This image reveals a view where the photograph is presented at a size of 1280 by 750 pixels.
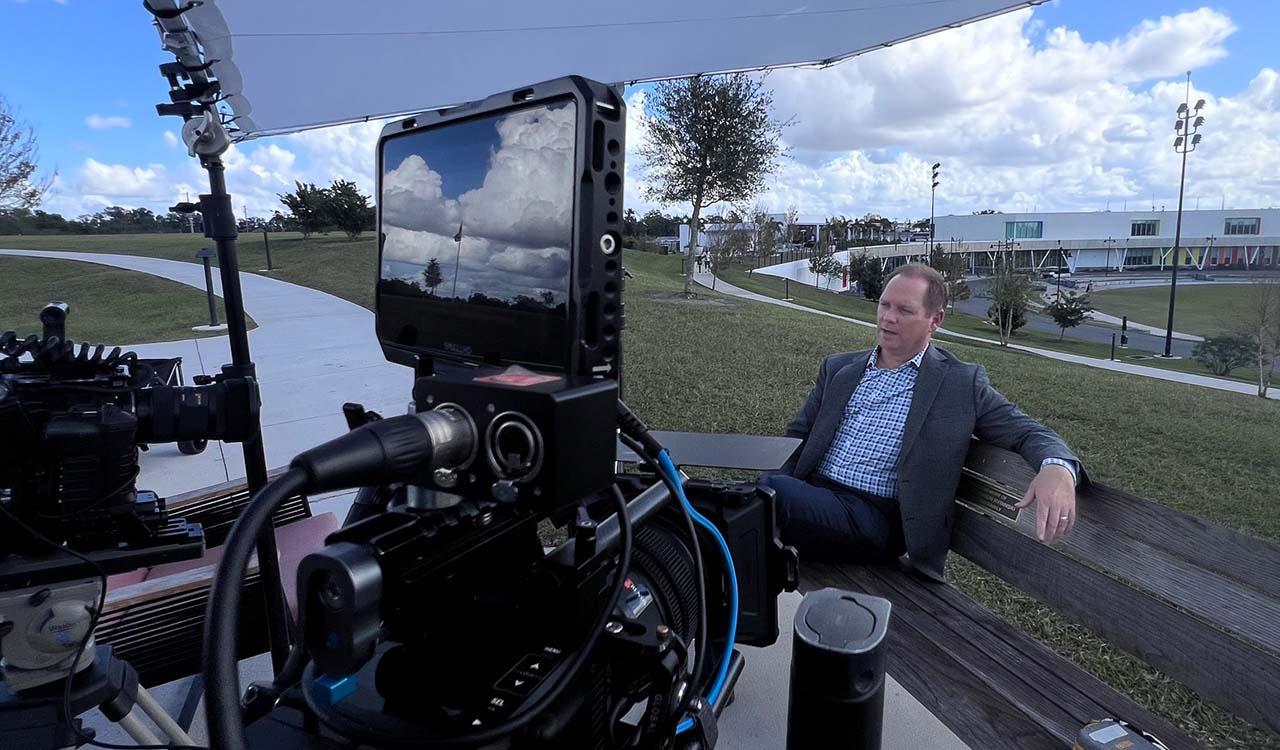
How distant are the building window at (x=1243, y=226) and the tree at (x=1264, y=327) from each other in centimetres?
6674

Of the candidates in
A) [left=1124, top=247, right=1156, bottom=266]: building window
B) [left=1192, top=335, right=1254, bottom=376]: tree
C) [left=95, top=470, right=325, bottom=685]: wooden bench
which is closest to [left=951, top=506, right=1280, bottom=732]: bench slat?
[left=95, top=470, right=325, bottom=685]: wooden bench

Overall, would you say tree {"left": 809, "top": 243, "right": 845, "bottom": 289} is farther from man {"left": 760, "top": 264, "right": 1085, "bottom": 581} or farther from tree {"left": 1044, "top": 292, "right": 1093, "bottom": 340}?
man {"left": 760, "top": 264, "right": 1085, "bottom": 581}

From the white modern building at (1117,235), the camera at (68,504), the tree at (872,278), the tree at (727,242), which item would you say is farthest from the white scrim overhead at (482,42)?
the white modern building at (1117,235)

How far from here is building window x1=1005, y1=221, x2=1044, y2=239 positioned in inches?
3017

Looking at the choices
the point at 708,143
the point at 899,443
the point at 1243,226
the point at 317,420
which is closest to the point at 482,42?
the point at 317,420

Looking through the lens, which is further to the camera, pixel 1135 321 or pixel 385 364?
pixel 1135 321

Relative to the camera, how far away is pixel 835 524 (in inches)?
102

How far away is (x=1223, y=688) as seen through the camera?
5.68 ft

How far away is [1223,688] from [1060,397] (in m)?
8.15

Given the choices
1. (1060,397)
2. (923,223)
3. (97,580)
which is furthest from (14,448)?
(923,223)

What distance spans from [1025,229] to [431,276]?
289 ft

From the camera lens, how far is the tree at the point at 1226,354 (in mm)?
22312

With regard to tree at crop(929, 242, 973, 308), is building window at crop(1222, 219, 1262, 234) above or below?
above

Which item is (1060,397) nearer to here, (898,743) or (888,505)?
(888,505)
